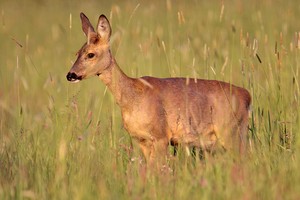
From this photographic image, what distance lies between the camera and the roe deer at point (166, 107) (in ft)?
26.1

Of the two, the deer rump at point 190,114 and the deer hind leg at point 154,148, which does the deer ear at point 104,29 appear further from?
the deer hind leg at point 154,148

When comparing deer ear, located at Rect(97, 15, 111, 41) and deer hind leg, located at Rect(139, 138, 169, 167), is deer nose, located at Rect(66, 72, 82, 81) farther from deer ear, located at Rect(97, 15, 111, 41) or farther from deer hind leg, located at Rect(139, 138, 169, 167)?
deer hind leg, located at Rect(139, 138, 169, 167)

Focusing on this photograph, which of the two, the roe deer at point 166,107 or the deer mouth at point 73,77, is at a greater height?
the deer mouth at point 73,77

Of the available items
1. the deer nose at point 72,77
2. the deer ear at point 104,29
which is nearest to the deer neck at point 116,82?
the deer ear at point 104,29

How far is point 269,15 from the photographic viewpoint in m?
16.8

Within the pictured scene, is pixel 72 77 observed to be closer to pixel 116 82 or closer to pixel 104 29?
pixel 116 82

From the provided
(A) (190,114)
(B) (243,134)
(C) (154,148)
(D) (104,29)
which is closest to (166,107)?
(A) (190,114)

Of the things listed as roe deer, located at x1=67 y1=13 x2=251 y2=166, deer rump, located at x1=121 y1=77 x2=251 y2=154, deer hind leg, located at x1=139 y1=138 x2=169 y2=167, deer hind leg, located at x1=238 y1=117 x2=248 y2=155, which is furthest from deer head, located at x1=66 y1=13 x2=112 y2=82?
deer hind leg, located at x1=238 y1=117 x2=248 y2=155

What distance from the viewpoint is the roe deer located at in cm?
797

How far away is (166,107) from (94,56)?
856 mm

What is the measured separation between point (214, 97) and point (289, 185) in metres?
2.36

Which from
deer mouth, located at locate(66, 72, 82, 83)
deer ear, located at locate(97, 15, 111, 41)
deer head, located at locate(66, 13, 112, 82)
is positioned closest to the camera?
deer mouth, located at locate(66, 72, 82, 83)

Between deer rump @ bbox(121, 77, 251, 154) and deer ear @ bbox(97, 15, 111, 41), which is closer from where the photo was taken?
deer rump @ bbox(121, 77, 251, 154)

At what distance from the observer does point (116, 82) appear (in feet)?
26.7
